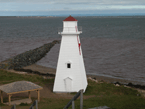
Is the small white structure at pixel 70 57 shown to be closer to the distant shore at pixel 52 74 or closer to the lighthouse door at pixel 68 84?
the lighthouse door at pixel 68 84

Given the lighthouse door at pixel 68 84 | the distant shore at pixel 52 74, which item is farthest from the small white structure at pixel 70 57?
the distant shore at pixel 52 74

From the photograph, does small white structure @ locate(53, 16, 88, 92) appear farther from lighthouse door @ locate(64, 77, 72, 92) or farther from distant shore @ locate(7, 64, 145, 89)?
distant shore @ locate(7, 64, 145, 89)

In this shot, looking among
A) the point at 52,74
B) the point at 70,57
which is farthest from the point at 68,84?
the point at 52,74

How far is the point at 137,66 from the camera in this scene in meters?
33.8

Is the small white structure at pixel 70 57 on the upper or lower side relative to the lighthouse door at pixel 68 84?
upper

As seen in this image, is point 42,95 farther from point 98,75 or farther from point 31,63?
point 31,63

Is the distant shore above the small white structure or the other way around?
the other way around

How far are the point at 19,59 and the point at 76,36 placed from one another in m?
21.3

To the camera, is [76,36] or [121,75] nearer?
[76,36]

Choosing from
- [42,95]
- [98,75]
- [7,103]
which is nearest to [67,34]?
[42,95]

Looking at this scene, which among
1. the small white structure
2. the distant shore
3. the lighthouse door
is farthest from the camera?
the distant shore

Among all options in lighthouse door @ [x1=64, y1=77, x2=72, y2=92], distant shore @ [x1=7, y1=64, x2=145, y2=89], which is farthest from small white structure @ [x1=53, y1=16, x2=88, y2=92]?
distant shore @ [x1=7, y1=64, x2=145, y2=89]

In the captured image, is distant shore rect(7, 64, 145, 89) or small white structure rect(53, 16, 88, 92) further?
distant shore rect(7, 64, 145, 89)

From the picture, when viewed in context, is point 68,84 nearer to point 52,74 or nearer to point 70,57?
point 70,57
